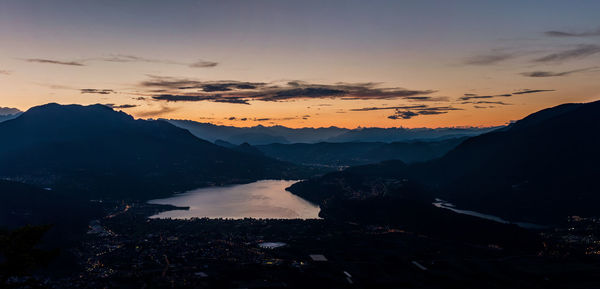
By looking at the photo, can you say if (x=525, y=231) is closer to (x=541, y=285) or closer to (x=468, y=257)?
(x=468, y=257)

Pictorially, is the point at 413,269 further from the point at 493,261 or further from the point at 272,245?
the point at 272,245

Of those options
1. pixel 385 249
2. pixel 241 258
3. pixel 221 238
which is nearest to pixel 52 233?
pixel 221 238

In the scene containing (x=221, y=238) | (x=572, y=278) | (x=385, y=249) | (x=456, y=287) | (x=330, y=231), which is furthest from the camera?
(x=330, y=231)

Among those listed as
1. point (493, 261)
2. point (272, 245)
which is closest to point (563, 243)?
point (493, 261)

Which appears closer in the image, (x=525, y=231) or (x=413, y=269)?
(x=413, y=269)

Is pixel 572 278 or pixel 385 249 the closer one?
pixel 572 278

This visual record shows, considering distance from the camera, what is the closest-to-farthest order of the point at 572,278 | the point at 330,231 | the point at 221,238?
1. the point at 572,278
2. the point at 221,238
3. the point at 330,231
